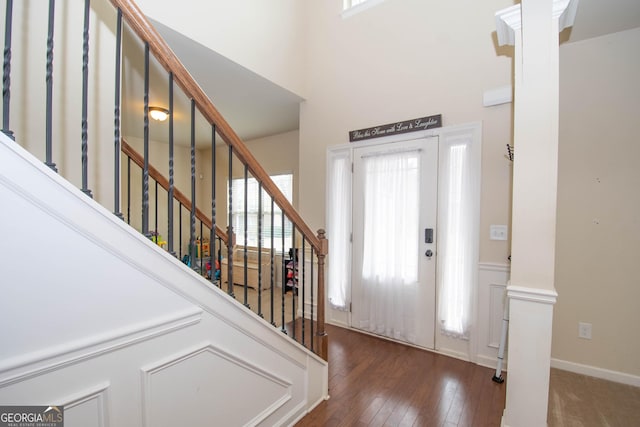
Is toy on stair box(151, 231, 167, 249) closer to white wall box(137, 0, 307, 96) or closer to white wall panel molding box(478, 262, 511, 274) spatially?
white wall box(137, 0, 307, 96)

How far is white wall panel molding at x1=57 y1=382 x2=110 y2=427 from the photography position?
2.89 ft

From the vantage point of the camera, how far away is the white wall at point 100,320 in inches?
30.8

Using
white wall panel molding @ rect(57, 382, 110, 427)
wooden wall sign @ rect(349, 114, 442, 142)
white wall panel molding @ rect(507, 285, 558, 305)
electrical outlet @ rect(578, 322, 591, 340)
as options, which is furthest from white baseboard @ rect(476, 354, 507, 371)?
white wall panel molding @ rect(57, 382, 110, 427)

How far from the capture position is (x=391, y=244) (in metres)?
2.97

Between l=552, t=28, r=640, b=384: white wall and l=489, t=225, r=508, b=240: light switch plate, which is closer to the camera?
l=552, t=28, r=640, b=384: white wall

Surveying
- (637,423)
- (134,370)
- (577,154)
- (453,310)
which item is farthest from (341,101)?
(637,423)

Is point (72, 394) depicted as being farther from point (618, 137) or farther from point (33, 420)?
point (618, 137)

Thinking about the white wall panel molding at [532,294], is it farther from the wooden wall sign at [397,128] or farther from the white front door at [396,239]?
the wooden wall sign at [397,128]

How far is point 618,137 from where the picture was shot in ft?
7.30

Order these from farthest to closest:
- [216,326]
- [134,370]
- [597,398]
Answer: [597,398]
[216,326]
[134,370]

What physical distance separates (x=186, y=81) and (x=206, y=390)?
1.40 metres

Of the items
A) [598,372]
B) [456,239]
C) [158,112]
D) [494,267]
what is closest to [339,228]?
[456,239]

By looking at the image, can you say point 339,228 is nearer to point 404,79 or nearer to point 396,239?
point 396,239

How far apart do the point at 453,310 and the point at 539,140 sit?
1.76m
